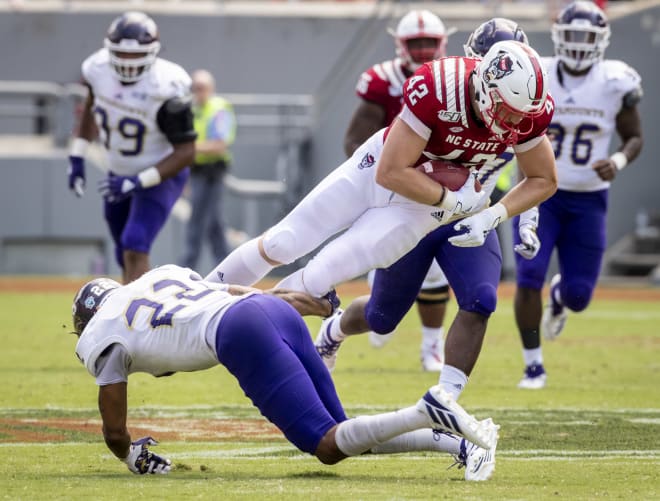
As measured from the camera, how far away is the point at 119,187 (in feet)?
25.0

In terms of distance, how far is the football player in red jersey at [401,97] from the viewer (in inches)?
289

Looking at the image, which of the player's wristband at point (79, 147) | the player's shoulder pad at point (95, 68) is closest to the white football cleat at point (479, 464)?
the player's shoulder pad at point (95, 68)

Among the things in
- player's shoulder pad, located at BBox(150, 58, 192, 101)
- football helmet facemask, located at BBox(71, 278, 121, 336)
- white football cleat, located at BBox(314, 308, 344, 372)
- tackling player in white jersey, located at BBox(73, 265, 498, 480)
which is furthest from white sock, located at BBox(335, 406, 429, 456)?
player's shoulder pad, located at BBox(150, 58, 192, 101)

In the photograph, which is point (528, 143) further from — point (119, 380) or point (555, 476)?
point (119, 380)

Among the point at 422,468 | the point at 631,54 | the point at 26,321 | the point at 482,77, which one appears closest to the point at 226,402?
the point at 422,468

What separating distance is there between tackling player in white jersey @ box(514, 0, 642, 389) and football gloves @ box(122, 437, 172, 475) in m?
2.90

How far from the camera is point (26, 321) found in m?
10.4

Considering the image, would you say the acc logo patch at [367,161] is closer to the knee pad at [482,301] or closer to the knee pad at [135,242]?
the knee pad at [482,301]

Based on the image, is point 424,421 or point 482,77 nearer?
point 424,421

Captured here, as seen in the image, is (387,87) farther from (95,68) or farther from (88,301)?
(88,301)

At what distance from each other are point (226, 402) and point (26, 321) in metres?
4.42

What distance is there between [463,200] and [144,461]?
4.77ft

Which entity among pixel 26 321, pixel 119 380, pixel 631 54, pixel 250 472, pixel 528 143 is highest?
pixel 528 143

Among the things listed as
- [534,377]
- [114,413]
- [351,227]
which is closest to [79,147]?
[534,377]
